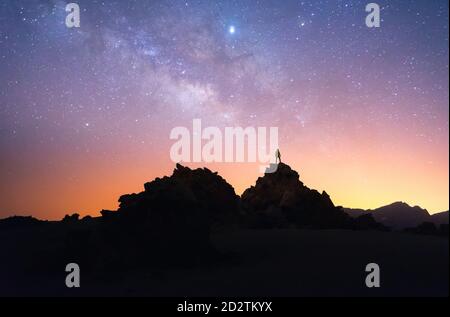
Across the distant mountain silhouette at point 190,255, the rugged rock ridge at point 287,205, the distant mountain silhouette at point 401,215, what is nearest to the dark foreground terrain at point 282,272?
the distant mountain silhouette at point 190,255

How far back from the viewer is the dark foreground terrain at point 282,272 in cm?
953

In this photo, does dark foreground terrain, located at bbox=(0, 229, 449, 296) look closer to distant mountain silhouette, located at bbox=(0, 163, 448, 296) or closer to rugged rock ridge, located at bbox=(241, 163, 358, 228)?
distant mountain silhouette, located at bbox=(0, 163, 448, 296)

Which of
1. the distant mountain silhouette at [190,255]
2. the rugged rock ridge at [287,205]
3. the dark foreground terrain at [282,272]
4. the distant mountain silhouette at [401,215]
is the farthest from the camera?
the distant mountain silhouette at [401,215]

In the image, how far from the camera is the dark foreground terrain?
31.3ft

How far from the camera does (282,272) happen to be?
Result: 11.0 meters

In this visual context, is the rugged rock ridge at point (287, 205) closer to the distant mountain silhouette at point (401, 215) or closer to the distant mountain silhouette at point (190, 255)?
the distant mountain silhouette at point (190, 255)

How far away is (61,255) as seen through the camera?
47.6 feet

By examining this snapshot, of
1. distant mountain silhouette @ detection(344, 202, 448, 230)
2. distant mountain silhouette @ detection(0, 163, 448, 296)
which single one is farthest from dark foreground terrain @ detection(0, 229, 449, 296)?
distant mountain silhouette @ detection(344, 202, 448, 230)

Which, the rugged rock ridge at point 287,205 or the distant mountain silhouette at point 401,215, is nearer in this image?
the rugged rock ridge at point 287,205

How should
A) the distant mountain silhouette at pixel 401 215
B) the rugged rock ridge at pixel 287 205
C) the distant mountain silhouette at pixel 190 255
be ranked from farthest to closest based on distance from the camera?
the distant mountain silhouette at pixel 401 215 → the rugged rock ridge at pixel 287 205 → the distant mountain silhouette at pixel 190 255

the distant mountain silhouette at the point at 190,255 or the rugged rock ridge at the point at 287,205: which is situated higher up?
the rugged rock ridge at the point at 287,205
